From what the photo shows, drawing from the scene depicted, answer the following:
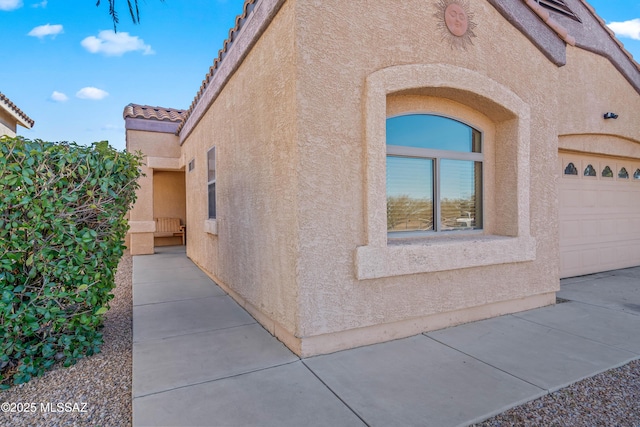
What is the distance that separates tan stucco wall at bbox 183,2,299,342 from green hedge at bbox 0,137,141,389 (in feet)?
5.38

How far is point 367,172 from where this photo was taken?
12.3 ft

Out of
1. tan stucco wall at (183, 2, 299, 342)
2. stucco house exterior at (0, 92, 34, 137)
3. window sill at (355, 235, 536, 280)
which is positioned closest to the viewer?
tan stucco wall at (183, 2, 299, 342)

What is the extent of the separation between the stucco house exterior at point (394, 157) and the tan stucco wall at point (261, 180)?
3 centimetres

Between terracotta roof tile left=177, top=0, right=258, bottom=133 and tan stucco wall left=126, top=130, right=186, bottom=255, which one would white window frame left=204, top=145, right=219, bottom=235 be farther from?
tan stucco wall left=126, top=130, right=186, bottom=255

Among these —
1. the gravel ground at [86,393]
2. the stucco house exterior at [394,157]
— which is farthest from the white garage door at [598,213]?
the gravel ground at [86,393]

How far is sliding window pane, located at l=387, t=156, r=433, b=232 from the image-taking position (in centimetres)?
450

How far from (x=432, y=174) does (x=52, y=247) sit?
4.42 metres

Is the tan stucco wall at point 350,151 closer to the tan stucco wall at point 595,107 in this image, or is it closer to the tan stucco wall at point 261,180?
the tan stucco wall at point 261,180

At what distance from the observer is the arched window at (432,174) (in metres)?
4.52

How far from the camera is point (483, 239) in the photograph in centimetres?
473

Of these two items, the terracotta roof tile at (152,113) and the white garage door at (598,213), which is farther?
the terracotta roof tile at (152,113)

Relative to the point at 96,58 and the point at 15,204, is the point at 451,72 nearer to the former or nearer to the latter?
the point at 15,204

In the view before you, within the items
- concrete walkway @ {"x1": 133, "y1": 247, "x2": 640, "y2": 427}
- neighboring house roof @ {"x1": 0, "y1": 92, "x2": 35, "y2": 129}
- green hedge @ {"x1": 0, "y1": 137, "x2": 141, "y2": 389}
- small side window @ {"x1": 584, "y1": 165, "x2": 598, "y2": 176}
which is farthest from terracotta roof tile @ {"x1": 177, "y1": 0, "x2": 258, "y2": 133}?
neighboring house roof @ {"x1": 0, "y1": 92, "x2": 35, "y2": 129}

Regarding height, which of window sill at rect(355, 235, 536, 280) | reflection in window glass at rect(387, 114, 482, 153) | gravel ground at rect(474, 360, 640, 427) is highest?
Answer: reflection in window glass at rect(387, 114, 482, 153)
